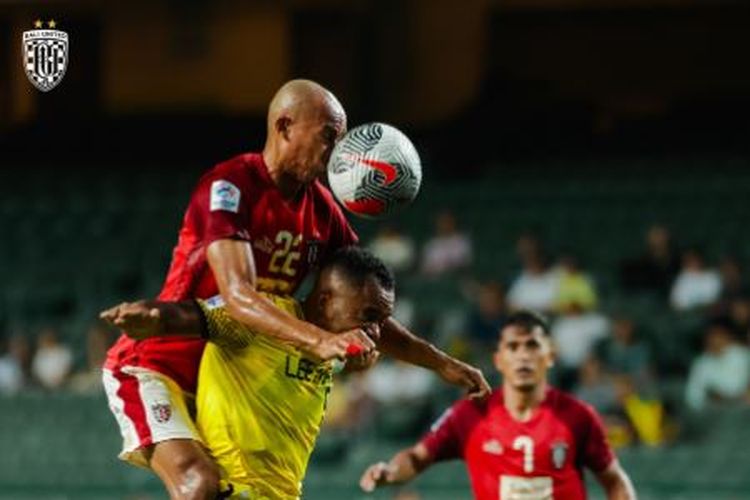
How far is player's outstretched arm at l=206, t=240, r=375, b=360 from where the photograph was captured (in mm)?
5219

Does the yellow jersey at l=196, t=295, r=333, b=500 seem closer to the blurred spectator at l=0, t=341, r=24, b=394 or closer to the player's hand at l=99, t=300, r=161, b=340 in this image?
the player's hand at l=99, t=300, r=161, b=340

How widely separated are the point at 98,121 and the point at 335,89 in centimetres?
309

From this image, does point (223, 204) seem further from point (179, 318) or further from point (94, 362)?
point (94, 362)

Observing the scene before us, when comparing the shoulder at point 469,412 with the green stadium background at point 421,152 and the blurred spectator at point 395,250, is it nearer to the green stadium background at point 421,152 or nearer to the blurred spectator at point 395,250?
the green stadium background at point 421,152

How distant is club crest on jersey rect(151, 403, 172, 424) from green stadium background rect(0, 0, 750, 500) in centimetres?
716

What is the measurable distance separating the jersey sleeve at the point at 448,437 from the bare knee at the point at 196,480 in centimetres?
232

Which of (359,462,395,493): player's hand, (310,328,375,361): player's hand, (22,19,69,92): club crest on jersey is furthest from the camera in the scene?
(22,19,69,92): club crest on jersey

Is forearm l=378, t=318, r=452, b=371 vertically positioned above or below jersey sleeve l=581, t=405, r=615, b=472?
above

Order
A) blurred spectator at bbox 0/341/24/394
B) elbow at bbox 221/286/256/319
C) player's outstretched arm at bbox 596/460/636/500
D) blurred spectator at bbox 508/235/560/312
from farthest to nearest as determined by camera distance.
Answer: blurred spectator at bbox 0/341/24/394, blurred spectator at bbox 508/235/560/312, player's outstretched arm at bbox 596/460/636/500, elbow at bbox 221/286/256/319

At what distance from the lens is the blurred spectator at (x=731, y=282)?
13.5 m

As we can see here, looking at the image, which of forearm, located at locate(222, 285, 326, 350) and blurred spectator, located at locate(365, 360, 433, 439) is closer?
forearm, located at locate(222, 285, 326, 350)

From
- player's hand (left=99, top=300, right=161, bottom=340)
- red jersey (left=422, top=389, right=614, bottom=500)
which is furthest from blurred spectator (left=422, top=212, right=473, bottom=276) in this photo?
player's hand (left=99, top=300, right=161, bottom=340)

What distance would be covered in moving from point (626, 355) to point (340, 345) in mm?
8274

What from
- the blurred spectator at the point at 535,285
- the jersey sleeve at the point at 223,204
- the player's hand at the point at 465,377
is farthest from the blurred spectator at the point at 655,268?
the jersey sleeve at the point at 223,204
